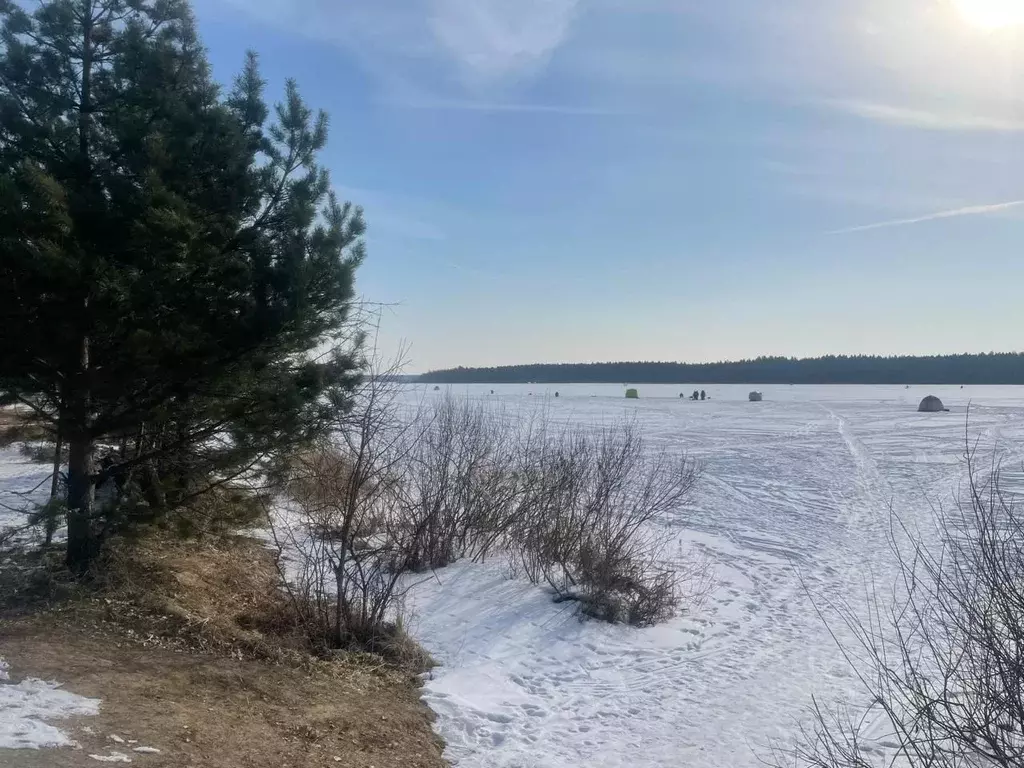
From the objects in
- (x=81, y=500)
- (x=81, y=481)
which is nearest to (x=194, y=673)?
(x=81, y=500)

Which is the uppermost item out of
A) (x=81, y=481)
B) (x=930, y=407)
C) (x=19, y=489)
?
(x=930, y=407)

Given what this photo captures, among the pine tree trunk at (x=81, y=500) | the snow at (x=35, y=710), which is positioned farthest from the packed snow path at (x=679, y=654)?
the pine tree trunk at (x=81, y=500)

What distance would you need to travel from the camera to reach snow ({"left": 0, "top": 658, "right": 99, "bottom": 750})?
4285 mm

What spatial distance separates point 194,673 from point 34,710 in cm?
132

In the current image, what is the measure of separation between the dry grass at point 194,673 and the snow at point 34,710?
0.33ft

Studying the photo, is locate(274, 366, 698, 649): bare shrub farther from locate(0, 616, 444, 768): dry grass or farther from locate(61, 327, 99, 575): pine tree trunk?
locate(61, 327, 99, 575): pine tree trunk

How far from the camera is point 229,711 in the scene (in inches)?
210

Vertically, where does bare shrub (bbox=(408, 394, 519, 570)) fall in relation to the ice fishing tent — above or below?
below

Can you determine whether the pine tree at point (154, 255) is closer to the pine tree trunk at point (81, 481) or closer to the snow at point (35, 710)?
the pine tree trunk at point (81, 481)

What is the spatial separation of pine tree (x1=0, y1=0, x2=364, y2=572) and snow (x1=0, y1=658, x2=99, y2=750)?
2.25 meters

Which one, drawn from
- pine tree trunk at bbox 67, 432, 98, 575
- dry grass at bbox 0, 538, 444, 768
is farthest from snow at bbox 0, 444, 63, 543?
dry grass at bbox 0, 538, 444, 768

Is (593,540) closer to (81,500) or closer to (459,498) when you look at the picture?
(459,498)

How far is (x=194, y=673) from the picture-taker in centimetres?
589

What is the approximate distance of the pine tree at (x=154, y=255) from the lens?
6.36 metres
